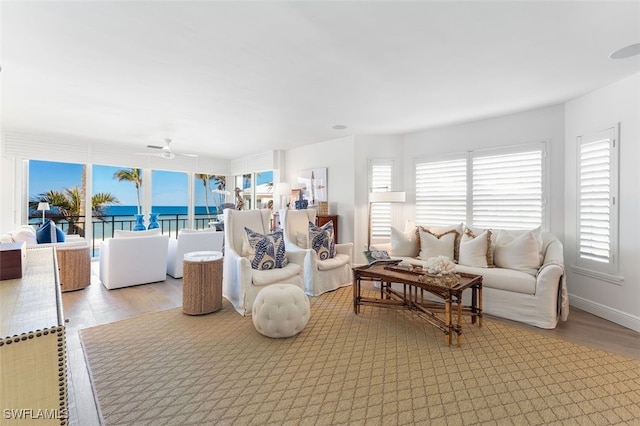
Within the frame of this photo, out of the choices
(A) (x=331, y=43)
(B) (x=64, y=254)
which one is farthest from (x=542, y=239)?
(B) (x=64, y=254)

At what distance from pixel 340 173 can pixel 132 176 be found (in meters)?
5.38

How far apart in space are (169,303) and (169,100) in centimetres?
252

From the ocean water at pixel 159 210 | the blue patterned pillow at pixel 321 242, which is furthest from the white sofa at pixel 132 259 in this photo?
the ocean water at pixel 159 210

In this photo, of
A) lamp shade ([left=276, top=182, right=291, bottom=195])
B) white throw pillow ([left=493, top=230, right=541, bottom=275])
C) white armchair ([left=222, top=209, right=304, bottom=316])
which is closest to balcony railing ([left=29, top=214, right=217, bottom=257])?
lamp shade ([left=276, top=182, right=291, bottom=195])

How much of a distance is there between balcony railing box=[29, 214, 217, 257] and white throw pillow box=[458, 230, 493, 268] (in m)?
5.76

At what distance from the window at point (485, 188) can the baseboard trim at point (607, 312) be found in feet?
3.45

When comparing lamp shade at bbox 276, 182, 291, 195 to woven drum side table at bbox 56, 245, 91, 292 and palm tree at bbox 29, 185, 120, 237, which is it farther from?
palm tree at bbox 29, 185, 120, 237

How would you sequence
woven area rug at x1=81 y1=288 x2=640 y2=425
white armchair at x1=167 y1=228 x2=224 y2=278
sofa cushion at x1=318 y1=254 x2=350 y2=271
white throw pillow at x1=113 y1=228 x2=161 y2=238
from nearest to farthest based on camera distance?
woven area rug at x1=81 y1=288 x2=640 y2=425 → sofa cushion at x1=318 y1=254 x2=350 y2=271 → white throw pillow at x1=113 y1=228 x2=161 y2=238 → white armchair at x1=167 y1=228 x2=224 y2=278

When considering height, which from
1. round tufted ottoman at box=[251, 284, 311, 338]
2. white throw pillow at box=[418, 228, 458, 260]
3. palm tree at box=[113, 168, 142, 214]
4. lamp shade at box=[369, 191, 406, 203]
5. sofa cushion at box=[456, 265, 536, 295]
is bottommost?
round tufted ottoman at box=[251, 284, 311, 338]

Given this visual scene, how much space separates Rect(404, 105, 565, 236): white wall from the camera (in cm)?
391

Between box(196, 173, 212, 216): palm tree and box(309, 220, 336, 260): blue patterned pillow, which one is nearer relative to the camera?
box(309, 220, 336, 260): blue patterned pillow

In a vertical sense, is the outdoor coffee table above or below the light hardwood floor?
above

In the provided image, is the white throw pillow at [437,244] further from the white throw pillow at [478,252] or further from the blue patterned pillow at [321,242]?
the blue patterned pillow at [321,242]

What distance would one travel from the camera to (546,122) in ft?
13.1
